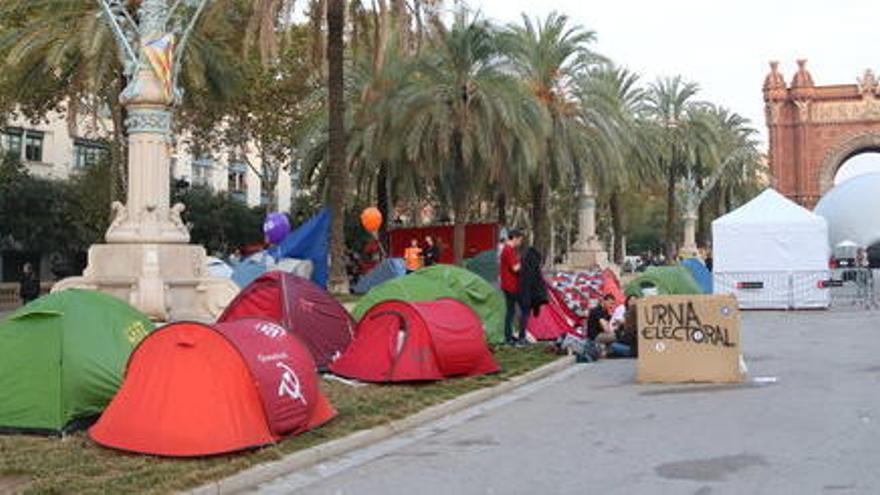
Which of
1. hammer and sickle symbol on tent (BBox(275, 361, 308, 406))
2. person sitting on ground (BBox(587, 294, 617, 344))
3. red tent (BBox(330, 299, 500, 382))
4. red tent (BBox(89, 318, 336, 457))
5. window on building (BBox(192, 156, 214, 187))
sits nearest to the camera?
red tent (BBox(89, 318, 336, 457))

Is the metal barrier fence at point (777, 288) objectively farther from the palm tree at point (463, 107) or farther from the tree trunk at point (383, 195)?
the tree trunk at point (383, 195)

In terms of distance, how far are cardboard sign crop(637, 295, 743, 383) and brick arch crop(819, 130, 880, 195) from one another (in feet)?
241

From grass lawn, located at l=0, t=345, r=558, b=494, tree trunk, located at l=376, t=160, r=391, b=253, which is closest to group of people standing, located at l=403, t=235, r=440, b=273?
tree trunk, located at l=376, t=160, r=391, b=253

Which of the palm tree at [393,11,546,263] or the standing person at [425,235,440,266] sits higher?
the palm tree at [393,11,546,263]

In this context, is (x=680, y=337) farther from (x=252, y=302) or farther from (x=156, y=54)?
(x=156, y=54)

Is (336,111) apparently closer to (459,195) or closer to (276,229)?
(276,229)

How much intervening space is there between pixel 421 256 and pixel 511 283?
14632 mm

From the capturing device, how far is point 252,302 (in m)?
12.7

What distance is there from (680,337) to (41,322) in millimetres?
7592

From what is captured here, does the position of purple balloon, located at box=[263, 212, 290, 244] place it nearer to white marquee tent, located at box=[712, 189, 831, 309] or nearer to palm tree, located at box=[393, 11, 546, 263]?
palm tree, located at box=[393, 11, 546, 263]

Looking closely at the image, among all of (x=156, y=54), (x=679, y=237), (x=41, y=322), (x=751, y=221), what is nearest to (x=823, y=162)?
(x=679, y=237)

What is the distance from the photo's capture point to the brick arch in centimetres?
8081

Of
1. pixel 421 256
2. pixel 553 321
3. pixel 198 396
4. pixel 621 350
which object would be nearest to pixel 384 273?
pixel 421 256

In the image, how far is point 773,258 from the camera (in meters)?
28.8
